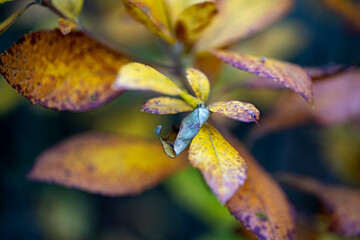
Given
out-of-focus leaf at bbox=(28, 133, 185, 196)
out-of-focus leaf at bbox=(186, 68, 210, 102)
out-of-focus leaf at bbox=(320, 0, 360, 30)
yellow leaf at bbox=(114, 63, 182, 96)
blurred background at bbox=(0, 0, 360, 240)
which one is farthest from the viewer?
blurred background at bbox=(0, 0, 360, 240)

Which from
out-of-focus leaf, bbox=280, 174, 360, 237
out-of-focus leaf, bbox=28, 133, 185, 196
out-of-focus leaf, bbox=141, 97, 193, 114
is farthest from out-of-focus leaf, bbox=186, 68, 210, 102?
out-of-focus leaf, bbox=280, 174, 360, 237

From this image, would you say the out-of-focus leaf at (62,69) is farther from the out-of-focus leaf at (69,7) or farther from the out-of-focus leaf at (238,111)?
the out-of-focus leaf at (238,111)

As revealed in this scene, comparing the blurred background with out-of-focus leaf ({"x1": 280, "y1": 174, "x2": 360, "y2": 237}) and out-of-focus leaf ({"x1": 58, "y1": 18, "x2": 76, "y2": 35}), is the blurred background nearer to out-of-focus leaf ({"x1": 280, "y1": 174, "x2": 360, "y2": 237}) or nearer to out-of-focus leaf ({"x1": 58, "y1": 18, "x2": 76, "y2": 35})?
out-of-focus leaf ({"x1": 280, "y1": 174, "x2": 360, "y2": 237})

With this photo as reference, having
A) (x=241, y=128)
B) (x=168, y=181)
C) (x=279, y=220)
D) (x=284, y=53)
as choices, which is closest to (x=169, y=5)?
(x=279, y=220)

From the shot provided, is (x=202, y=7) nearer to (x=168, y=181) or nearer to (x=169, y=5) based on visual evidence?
(x=169, y=5)

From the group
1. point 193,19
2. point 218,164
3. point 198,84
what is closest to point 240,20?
point 193,19

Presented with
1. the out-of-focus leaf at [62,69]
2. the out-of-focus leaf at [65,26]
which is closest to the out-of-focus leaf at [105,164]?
the out-of-focus leaf at [62,69]
